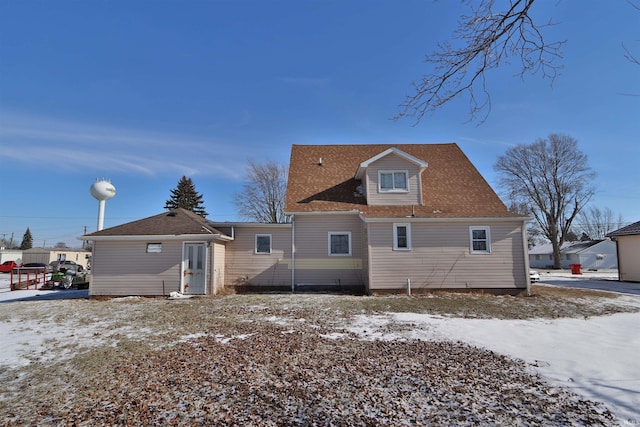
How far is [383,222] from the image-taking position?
46.2 ft

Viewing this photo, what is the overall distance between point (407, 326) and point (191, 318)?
6.08 meters

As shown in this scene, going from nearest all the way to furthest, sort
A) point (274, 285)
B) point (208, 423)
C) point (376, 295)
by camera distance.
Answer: point (208, 423) < point (376, 295) < point (274, 285)

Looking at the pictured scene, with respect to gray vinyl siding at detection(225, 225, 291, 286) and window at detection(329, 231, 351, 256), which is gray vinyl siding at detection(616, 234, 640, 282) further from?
gray vinyl siding at detection(225, 225, 291, 286)

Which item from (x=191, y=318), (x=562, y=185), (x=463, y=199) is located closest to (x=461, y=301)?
(x=463, y=199)

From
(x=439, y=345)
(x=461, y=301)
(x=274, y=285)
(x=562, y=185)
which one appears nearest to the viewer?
(x=439, y=345)

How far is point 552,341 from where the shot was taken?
6949mm

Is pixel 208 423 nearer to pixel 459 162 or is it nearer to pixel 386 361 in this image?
pixel 386 361

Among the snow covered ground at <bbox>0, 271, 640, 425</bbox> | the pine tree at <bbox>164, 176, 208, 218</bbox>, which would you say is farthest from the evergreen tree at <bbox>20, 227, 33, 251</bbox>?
the snow covered ground at <bbox>0, 271, 640, 425</bbox>

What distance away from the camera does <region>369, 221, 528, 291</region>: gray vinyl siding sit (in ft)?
45.6

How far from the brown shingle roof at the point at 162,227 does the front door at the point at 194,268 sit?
69 cm

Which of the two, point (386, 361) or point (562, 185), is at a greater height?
point (562, 185)

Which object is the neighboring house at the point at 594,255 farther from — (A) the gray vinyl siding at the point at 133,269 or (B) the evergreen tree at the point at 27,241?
(B) the evergreen tree at the point at 27,241

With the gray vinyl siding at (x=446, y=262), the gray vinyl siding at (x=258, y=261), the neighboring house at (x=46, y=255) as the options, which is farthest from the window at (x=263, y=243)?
the neighboring house at (x=46, y=255)

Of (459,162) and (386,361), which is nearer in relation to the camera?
(386,361)
